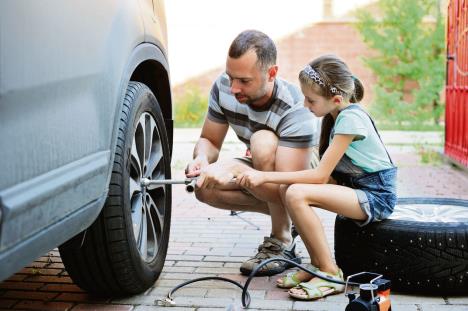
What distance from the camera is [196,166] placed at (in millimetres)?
3461

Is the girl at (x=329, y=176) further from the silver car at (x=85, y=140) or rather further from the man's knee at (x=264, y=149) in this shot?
the silver car at (x=85, y=140)

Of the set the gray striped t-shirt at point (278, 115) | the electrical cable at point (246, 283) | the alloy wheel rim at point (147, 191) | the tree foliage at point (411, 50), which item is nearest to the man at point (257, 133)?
the gray striped t-shirt at point (278, 115)

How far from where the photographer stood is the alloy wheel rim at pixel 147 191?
3057mm

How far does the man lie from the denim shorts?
36 centimetres

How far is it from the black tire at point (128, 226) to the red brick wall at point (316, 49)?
14.6m

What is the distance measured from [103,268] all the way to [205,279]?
0.66m

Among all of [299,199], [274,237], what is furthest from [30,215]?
[274,237]

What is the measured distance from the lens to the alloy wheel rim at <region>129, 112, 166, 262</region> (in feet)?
10.0

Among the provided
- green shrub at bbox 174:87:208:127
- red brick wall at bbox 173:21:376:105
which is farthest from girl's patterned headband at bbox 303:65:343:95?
red brick wall at bbox 173:21:376:105

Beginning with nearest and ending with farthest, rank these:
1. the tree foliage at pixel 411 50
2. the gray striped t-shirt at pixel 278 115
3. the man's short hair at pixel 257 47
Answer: the man's short hair at pixel 257 47 → the gray striped t-shirt at pixel 278 115 → the tree foliage at pixel 411 50

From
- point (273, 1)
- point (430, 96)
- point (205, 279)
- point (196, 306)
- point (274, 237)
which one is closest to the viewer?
point (196, 306)

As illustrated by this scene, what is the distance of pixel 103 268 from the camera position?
2.80m

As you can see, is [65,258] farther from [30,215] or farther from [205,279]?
[30,215]

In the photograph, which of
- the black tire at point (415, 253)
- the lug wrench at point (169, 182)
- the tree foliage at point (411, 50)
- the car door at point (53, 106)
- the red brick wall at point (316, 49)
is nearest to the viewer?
the car door at point (53, 106)
